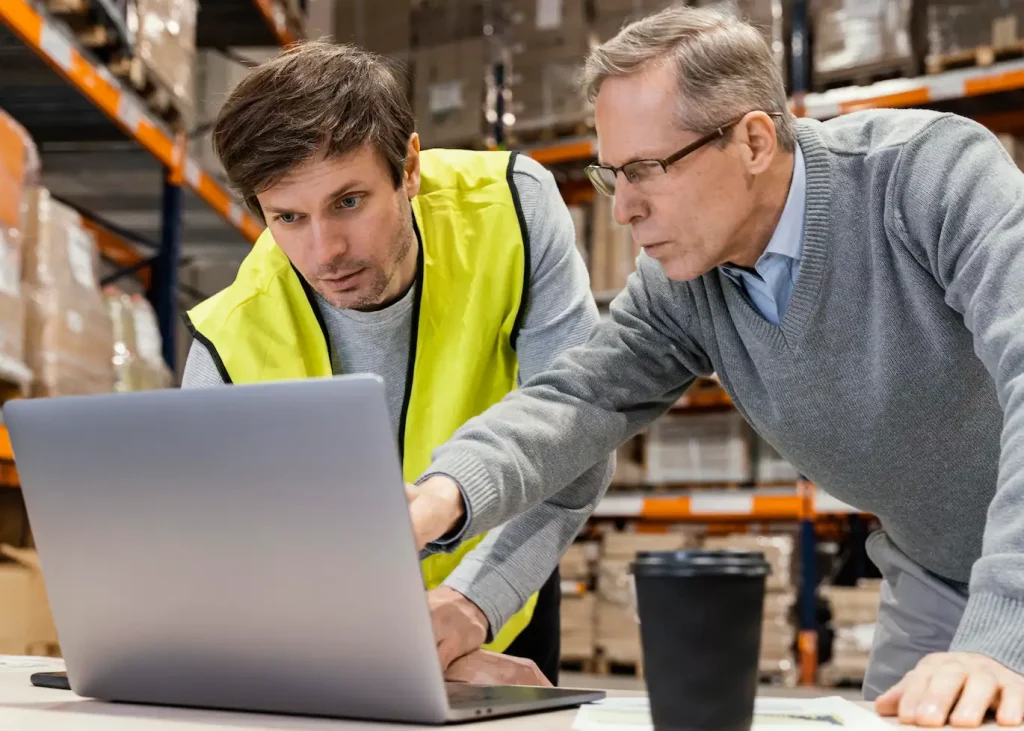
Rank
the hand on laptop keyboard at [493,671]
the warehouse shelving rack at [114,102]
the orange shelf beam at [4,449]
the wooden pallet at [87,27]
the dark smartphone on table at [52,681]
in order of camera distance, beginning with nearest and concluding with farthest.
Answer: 1. the dark smartphone on table at [52,681]
2. the hand on laptop keyboard at [493,671]
3. the orange shelf beam at [4,449]
4. the warehouse shelving rack at [114,102]
5. the wooden pallet at [87,27]

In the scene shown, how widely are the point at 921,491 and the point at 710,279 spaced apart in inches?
15.7

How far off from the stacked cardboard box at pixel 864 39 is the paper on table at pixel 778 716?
3970mm

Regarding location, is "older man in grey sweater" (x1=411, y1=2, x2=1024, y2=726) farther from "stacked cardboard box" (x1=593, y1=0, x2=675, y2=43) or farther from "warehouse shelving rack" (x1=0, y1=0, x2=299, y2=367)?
"stacked cardboard box" (x1=593, y1=0, x2=675, y2=43)

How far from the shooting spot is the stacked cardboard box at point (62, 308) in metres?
2.65

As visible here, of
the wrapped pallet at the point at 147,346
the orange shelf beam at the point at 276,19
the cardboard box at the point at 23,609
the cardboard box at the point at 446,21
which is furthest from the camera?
the cardboard box at the point at 446,21

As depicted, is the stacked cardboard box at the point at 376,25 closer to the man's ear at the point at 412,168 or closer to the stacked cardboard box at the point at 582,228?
the stacked cardboard box at the point at 582,228

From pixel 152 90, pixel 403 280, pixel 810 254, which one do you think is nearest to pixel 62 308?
pixel 152 90

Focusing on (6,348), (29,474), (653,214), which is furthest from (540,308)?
(6,348)

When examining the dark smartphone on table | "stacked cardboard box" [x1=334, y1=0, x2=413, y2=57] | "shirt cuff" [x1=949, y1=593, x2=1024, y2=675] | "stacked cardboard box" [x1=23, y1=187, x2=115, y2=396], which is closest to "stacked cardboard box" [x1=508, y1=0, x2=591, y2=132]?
"stacked cardboard box" [x1=334, y1=0, x2=413, y2=57]

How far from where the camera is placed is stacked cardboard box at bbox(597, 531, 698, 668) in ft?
15.4

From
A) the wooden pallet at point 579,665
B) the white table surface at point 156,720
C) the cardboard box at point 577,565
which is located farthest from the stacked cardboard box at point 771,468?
the white table surface at point 156,720

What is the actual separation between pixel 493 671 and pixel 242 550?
0.48 metres

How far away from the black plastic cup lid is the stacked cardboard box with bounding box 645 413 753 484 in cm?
418

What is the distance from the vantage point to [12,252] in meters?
2.51
